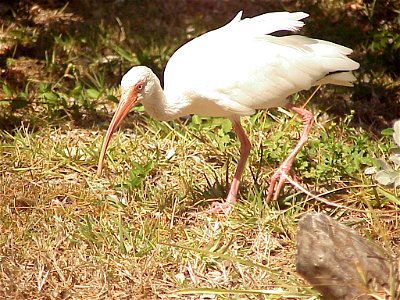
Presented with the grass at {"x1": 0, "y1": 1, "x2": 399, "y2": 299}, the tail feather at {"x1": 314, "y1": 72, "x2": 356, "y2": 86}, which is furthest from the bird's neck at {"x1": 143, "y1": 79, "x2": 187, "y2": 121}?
the tail feather at {"x1": 314, "y1": 72, "x2": 356, "y2": 86}

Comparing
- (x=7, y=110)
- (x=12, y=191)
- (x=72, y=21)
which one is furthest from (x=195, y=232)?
(x=72, y=21)

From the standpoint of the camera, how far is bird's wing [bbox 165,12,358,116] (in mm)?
5098

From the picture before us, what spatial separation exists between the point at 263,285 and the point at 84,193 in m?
1.49

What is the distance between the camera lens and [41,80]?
6.96 meters

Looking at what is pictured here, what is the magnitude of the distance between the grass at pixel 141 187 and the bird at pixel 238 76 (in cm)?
27

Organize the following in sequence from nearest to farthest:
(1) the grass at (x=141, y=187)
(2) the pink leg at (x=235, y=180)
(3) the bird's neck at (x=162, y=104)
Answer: (1) the grass at (x=141, y=187) < (3) the bird's neck at (x=162, y=104) < (2) the pink leg at (x=235, y=180)

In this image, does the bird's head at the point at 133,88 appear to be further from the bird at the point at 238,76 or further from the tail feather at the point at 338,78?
the tail feather at the point at 338,78

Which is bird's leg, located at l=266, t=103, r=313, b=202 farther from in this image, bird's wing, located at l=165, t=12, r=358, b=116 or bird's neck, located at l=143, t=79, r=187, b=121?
bird's neck, located at l=143, t=79, r=187, b=121

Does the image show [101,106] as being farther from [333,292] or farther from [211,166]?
[333,292]

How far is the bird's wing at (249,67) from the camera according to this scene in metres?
5.10

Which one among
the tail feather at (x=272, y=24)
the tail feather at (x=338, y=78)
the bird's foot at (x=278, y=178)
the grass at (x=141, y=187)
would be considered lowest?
the grass at (x=141, y=187)

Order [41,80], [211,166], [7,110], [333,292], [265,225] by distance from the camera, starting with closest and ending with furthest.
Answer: [333,292]
[265,225]
[211,166]
[7,110]
[41,80]

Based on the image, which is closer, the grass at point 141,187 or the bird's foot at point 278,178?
the grass at point 141,187

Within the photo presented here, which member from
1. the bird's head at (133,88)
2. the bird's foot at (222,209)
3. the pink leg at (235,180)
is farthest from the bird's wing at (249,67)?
the bird's foot at (222,209)
